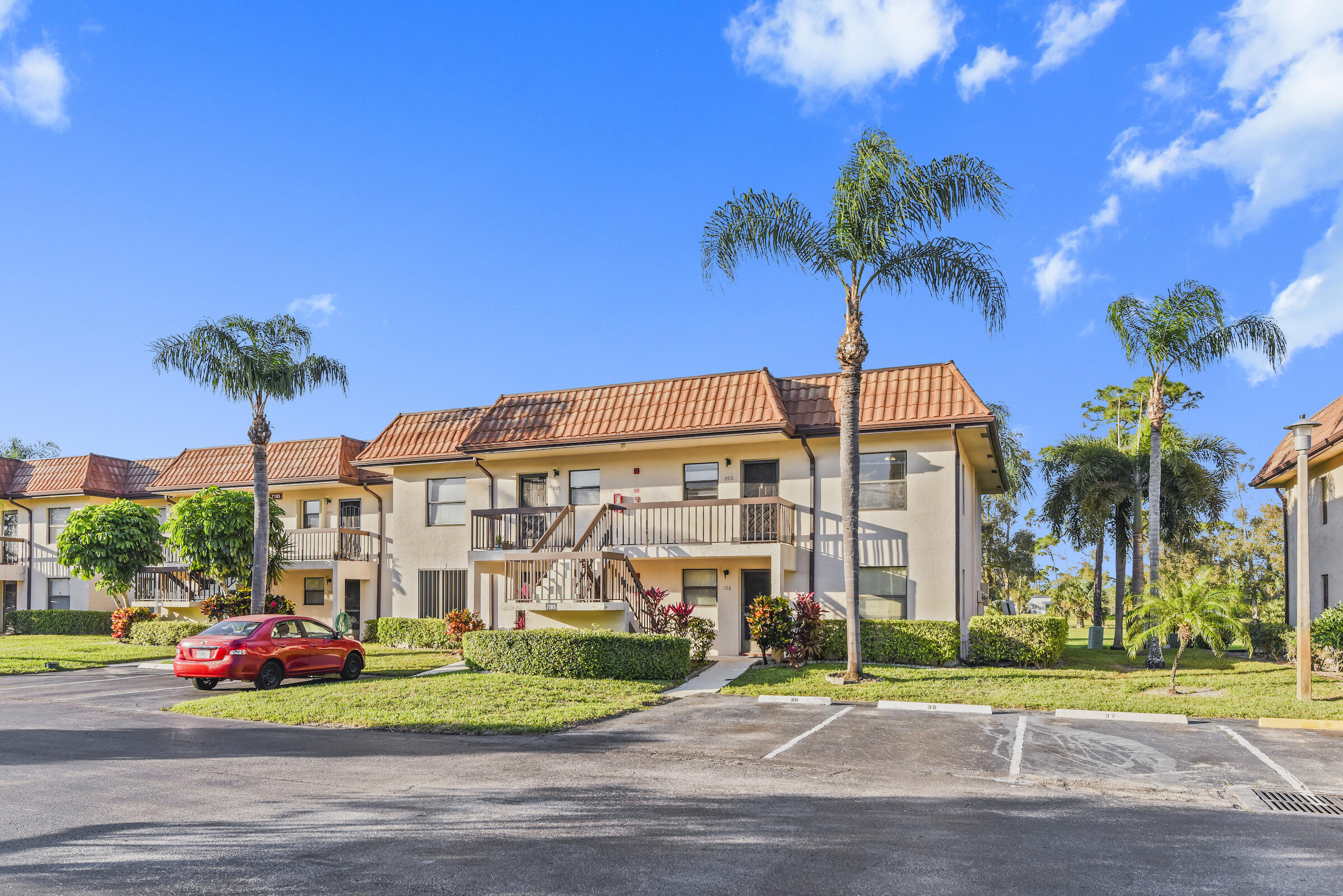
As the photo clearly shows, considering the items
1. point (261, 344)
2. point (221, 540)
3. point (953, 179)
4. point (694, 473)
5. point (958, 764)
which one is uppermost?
point (953, 179)

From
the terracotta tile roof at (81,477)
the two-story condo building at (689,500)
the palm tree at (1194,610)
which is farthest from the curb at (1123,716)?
the terracotta tile roof at (81,477)

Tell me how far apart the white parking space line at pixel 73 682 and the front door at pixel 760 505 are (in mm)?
13388

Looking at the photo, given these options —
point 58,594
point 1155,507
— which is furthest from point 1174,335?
point 58,594

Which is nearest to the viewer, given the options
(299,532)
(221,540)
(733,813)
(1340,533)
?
(733,813)

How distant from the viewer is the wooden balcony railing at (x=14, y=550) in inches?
1508

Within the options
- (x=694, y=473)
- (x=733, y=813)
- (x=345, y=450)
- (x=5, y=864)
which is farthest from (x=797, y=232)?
(x=345, y=450)

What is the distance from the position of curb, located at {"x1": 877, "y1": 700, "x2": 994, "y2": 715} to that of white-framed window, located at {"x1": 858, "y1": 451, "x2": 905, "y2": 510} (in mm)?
7478

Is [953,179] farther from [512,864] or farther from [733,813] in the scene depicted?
[512,864]

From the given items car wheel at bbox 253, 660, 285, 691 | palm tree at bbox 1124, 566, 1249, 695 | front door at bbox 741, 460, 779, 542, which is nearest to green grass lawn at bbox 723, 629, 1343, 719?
palm tree at bbox 1124, 566, 1249, 695

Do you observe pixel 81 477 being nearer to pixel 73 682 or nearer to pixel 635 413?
pixel 73 682

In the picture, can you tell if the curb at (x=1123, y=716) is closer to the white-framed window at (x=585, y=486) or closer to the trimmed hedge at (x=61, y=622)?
the white-framed window at (x=585, y=486)

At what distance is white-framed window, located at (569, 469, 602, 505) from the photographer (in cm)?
2467

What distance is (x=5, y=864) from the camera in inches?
249

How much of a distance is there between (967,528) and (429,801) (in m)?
19.0
